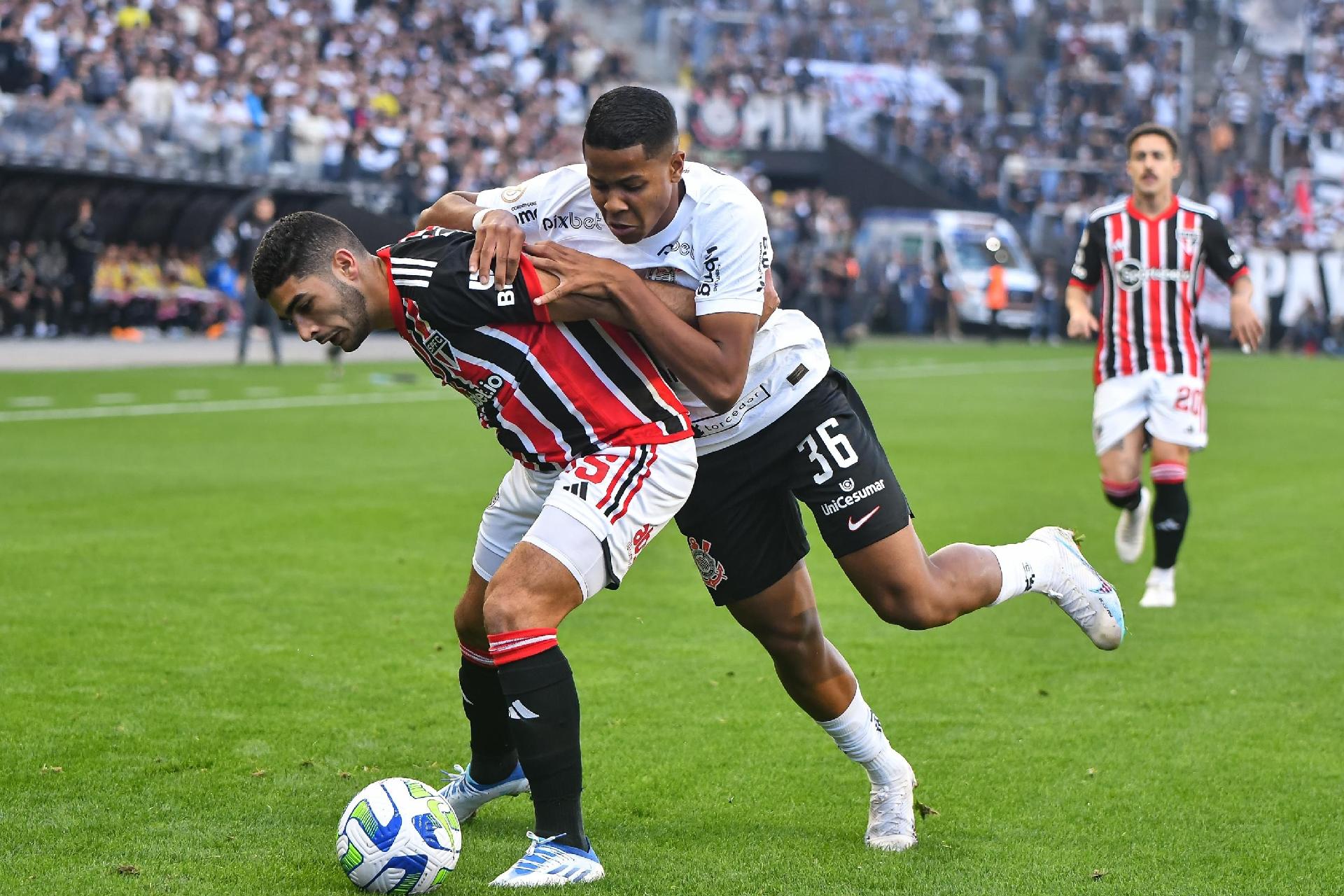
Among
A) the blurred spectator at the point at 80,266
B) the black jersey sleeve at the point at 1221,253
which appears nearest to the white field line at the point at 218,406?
the blurred spectator at the point at 80,266

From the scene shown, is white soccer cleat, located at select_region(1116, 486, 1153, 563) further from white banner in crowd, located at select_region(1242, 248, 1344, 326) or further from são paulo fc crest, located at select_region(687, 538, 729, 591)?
white banner in crowd, located at select_region(1242, 248, 1344, 326)

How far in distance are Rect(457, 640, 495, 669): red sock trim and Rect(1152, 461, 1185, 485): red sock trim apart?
5.22 m

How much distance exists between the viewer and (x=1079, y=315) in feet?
30.8

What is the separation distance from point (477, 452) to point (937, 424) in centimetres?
614

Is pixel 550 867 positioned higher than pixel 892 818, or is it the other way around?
pixel 550 867

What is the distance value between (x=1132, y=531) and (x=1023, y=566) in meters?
4.50

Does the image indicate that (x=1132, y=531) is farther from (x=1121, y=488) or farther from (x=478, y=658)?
(x=478, y=658)

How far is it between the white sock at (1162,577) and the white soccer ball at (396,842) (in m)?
5.36

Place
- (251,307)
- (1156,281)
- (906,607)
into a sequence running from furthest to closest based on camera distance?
(251,307)
(1156,281)
(906,607)

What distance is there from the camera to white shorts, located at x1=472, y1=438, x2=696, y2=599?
446cm

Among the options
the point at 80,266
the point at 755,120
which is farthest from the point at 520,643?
the point at 755,120

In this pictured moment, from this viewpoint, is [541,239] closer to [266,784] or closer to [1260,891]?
[266,784]

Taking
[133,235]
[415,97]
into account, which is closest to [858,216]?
[415,97]

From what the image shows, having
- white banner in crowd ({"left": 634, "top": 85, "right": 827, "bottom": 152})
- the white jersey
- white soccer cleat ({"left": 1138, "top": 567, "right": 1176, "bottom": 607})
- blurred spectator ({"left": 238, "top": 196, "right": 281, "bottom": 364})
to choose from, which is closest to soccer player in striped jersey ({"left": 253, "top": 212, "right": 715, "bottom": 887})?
the white jersey
